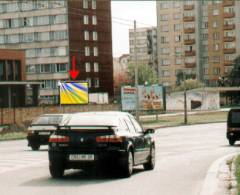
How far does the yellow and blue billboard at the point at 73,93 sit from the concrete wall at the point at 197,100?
51.7 meters

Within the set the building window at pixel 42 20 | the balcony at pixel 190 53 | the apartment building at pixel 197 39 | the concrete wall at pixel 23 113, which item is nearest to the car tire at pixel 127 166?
the concrete wall at pixel 23 113

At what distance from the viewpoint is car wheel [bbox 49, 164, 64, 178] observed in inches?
575

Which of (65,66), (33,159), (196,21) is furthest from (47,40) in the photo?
(33,159)

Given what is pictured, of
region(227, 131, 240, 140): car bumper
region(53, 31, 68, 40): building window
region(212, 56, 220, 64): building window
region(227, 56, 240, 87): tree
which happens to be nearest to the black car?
region(227, 131, 240, 140): car bumper

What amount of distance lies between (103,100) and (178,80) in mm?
49844

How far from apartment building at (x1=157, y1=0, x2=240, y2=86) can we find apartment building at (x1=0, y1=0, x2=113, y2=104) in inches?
1261

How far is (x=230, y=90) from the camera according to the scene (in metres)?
128

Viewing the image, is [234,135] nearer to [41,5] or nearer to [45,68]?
[45,68]

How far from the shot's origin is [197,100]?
111 metres

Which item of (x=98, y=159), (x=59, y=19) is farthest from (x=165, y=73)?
(x=98, y=159)

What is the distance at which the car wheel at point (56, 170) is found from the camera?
47.9 feet

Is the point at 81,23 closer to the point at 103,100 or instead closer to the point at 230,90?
the point at 103,100

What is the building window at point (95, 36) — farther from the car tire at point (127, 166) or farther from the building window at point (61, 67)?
the car tire at point (127, 166)

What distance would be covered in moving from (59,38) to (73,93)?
63.5 meters
